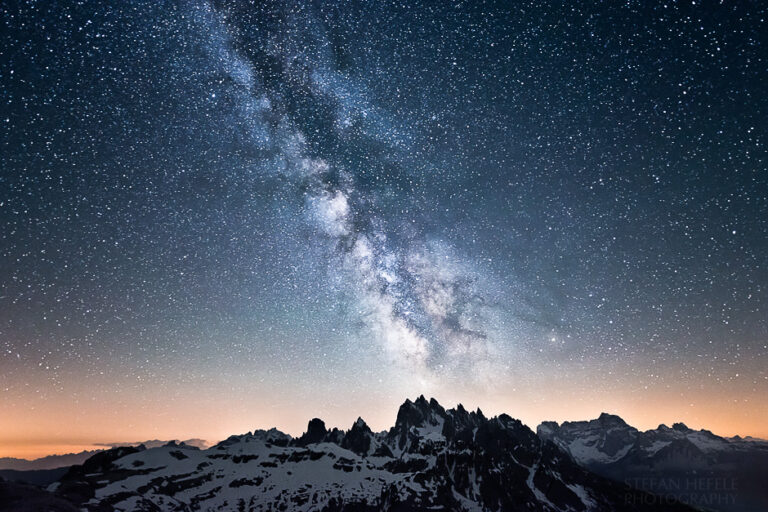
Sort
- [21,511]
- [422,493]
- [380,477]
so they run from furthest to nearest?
[380,477] → [422,493] → [21,511]

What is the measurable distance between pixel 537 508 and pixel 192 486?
551 feet

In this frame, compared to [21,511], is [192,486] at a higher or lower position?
lower

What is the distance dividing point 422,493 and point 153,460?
12890 cm

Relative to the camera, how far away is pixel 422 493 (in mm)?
177750

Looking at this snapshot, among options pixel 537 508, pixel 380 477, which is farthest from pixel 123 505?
pixel 537 508

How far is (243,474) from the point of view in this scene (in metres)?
179

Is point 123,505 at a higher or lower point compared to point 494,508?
higher

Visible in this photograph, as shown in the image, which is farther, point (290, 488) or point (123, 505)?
point (290, 488)

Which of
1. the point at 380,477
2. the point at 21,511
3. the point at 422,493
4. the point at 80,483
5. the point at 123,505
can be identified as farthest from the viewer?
the point at 380,477

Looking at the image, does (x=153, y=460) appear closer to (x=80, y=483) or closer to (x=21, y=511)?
(x=80, y=483)

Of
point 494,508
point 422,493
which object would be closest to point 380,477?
point 422,493

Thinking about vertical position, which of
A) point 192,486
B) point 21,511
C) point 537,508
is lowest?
point 537,508

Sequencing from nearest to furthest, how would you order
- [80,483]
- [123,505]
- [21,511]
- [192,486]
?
[21,511] < [123,505] < [80,483] < [192,486]

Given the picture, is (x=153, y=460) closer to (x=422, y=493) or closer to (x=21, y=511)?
(x=21, y=511)
